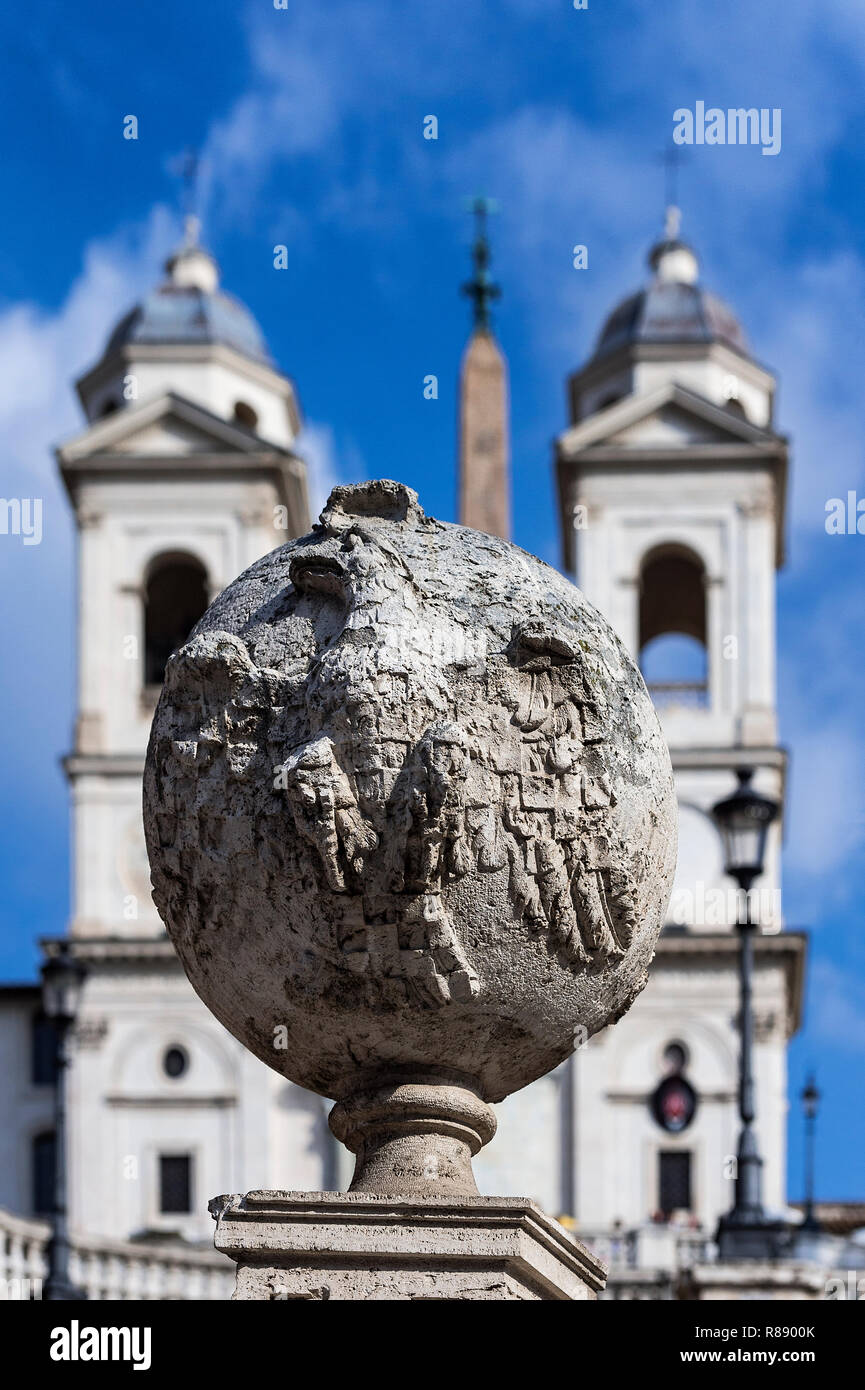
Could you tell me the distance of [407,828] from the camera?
29.8ft

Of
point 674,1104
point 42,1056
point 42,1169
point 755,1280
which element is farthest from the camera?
point 42,1056

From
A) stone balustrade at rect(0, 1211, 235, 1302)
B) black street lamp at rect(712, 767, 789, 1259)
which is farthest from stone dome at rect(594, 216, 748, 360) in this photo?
black street lamp at rect(712, 767, 789, 1259)

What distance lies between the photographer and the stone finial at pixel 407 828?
9.15 meters

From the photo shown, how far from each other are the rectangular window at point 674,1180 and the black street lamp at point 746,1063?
2766cm

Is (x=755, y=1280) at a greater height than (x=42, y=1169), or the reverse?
(x=42, y=1169)

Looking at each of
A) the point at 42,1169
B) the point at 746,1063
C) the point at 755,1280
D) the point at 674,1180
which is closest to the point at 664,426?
the point at 674,1180

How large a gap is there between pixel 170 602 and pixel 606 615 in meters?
11.2

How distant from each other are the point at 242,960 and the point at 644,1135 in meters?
40.3

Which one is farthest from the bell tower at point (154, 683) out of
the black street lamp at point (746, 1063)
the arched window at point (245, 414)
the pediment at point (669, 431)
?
the black street lamp at point (746, 1063)

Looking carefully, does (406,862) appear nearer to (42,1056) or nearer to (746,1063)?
(746,1063)

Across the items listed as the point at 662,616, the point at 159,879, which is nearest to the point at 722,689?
the point at 662,616

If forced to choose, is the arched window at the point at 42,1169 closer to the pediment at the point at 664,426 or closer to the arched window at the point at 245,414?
the arched window at the point at 245,414
